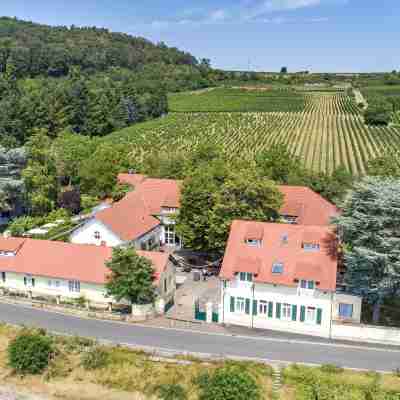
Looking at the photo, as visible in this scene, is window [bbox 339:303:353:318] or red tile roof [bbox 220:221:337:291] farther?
red tile roof [bbox 220:221:337:291]

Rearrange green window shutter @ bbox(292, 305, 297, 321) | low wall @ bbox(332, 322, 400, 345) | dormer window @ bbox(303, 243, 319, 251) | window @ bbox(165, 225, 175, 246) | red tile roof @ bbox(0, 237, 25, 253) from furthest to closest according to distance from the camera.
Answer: window @ bbox(165, 225, 175, 246) < red tile roof @ bbox(0, 237, 25, 253) < dormer window @ bbox(303, 243, 319, 251) < green window shutter @ bbox(292, 305, 297, 321) < low wall @ bbox(332, 322, 400, 345)

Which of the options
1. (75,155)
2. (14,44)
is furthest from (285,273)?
(14,44)

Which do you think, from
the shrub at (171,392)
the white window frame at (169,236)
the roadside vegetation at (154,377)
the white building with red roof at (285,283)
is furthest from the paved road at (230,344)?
the white window frame at (169,236)

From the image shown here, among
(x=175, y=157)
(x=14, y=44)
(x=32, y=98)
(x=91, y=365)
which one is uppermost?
(x=14, y=44)

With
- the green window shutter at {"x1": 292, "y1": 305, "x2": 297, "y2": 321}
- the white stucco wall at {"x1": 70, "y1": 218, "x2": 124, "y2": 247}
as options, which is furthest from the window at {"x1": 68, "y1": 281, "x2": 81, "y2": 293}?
the green window shutter at {"x1": 292, "y1": 305, "x2": 297, "y2": 321}

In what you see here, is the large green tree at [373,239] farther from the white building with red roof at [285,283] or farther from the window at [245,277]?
the window at [245,277]

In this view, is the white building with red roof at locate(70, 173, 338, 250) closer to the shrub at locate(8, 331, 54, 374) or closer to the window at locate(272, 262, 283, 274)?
the window at locate(272, 262, 283, 274)

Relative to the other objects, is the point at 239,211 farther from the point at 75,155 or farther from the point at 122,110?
the point at 122,110

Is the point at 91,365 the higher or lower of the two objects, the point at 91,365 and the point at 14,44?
the lower
